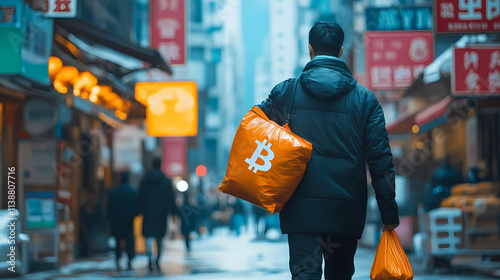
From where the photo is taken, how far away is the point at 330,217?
4410 millimetres

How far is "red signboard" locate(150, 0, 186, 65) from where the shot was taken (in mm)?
20312

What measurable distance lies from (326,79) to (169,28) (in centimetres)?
1645

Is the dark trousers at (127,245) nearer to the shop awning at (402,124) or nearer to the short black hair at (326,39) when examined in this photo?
the shop awning at (402,124)

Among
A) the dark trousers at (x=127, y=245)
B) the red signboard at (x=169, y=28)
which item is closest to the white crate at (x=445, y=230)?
the dark trousers at (x=127, y=245)

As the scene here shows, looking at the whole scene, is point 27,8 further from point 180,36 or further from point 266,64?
point 266,64

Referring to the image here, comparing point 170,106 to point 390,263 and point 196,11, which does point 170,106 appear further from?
point 196,11

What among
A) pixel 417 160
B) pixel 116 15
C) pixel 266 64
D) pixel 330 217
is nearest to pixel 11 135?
pixel 330 217

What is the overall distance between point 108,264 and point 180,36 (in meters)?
6.62

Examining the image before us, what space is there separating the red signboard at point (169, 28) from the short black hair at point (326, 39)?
51.0 ft

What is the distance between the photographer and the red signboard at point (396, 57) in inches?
693

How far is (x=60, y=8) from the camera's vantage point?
1057 cm

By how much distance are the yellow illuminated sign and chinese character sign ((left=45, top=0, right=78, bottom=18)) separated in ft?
43.0

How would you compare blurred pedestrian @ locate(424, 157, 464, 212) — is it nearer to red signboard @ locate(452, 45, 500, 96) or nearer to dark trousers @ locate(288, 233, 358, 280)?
red signboard @ locate(452, 45, 500, 96)

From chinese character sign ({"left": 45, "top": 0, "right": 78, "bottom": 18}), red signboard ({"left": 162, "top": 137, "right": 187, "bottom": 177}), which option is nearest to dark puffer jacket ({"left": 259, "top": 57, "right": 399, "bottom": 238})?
chinese character sign ({"left": 45, "top": 0, "right": 78, "bottom": 18})
